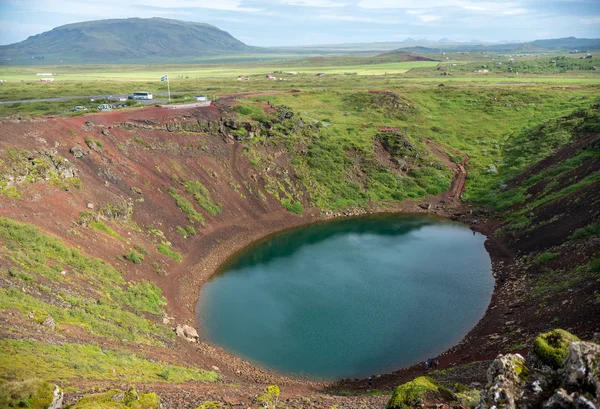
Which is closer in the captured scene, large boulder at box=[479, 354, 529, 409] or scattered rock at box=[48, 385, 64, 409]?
large boulder at box=[479, 354, 529, 409]

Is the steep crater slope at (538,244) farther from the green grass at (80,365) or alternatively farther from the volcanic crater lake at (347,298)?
the green grass at (80,365)

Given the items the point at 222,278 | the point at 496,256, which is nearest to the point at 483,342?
the point at 496,256

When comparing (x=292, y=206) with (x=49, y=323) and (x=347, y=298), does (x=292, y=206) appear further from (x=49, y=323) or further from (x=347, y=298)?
(x=49, y=323)

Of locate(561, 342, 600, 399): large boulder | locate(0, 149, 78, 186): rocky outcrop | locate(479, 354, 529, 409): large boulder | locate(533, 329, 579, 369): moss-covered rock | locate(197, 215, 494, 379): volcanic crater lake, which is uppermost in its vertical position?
locate(0, 149, 78, 186): rocky outcrop

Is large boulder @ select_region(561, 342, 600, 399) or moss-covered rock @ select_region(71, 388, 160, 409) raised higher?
large boulder @ select_region(561, 342, 600, 399)

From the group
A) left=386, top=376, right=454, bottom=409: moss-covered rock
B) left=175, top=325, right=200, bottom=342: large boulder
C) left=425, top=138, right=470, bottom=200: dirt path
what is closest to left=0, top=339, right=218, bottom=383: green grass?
left=175, top=325, right=200, bottom=342: large boulder

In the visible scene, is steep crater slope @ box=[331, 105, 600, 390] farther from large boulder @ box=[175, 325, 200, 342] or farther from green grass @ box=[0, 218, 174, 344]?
green grass @ box=[0, 218, 174, 344]

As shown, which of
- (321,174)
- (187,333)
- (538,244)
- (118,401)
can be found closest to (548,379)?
(118,401)
